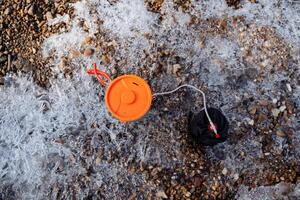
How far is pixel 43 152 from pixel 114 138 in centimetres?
41

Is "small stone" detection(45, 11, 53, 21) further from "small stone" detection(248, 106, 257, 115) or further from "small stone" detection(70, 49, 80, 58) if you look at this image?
"small stone" detection(248, 106, 257, 115)

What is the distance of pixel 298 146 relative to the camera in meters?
2.38

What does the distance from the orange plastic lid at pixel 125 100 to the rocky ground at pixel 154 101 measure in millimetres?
196

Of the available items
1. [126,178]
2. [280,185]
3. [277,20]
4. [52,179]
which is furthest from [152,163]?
[277,20]

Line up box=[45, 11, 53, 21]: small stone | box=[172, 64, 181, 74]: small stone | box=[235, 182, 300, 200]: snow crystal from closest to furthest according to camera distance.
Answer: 1. box=[235, 182, 300, 200]: snow crystal
2. box=[172, 64, 181, 74]: small stone
3. box=[45, 11, 53, 21]: small stone

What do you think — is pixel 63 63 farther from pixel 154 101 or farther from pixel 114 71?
pixel 154 101

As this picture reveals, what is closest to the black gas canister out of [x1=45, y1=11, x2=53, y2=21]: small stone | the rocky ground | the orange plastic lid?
the rocky ground

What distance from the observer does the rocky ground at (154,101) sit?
92.4 inches

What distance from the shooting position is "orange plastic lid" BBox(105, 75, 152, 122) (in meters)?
2.21

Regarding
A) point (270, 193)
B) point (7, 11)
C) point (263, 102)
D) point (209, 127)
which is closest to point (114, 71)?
point (209, 127)

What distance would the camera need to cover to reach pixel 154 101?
242 centimetres

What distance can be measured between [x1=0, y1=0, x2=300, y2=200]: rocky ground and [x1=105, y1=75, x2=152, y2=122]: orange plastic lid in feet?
0.64

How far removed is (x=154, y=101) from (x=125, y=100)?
28 cm

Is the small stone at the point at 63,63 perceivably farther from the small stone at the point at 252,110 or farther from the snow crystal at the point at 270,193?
the snow crystal at the point at 270,193
